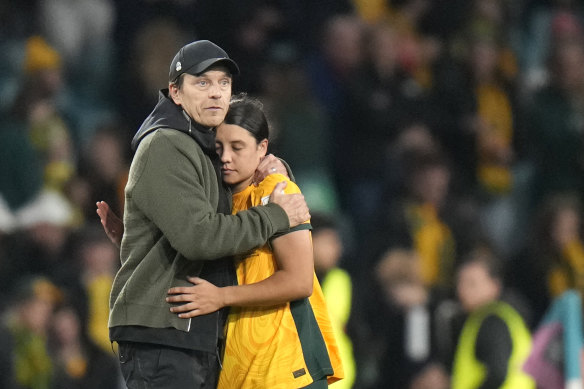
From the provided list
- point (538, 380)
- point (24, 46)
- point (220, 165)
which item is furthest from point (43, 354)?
point (220, 165)

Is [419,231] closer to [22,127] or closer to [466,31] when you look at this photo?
[466,31]

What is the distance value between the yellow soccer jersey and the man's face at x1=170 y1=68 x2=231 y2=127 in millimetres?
297

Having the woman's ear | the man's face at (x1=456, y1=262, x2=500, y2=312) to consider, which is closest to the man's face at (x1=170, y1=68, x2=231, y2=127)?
the woman's ear

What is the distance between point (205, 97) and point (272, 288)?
0.59m

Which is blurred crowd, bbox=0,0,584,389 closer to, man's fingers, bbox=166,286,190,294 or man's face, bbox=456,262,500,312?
man's face, bbox=456,262,500,312

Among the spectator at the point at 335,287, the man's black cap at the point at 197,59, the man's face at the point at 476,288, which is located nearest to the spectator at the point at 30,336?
the spectator at the point at 335,287

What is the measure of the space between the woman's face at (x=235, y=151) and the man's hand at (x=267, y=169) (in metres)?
0.07

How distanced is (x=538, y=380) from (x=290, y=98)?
246 centimetres

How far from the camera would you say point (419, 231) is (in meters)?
7.82

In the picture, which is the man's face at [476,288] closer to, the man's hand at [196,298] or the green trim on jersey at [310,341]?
the green trim on jersey at [310,341]

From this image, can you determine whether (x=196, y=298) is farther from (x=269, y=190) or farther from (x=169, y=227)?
(x=269, y=190)

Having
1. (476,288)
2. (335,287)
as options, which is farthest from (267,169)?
(476,288)

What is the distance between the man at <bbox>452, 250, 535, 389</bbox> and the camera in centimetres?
674

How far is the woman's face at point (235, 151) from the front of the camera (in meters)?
3.81
